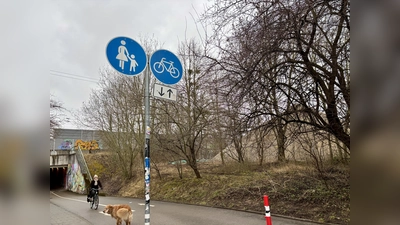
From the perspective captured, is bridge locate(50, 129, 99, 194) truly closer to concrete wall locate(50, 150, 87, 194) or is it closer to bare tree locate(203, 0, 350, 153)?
concrete wall locate(50, 150, 87, 194)

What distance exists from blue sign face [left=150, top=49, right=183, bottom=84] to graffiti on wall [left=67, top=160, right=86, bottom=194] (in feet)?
70.8

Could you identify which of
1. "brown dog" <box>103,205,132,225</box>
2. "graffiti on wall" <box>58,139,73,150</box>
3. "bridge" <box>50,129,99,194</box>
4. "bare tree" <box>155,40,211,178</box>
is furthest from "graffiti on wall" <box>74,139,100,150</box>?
"brown dog" <box>103,205,132,225</box>

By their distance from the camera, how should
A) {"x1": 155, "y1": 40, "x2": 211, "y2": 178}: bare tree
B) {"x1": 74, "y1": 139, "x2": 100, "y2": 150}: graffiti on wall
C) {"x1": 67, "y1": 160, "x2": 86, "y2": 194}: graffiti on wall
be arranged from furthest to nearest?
1. {"x1": 74, "y1": 139, "x2": 100, "y2": 150}: graffiti on wall
2. {"x1": 67, "y1": 160, "x2": 86, "y2": 194}: graffiti on wall
3. {"x1": 155, "y1": 40, "x2": 211, "y2": 178}: bare tree

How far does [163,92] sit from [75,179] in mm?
24050

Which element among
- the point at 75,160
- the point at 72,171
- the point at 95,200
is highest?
the point at 75,160

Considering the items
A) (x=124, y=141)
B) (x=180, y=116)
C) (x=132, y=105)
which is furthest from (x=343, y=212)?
(x=124, y=141)

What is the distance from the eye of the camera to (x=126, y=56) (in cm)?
399

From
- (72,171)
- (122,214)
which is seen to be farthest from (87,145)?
(122,214)

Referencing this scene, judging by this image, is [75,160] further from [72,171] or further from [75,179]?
[75,179]

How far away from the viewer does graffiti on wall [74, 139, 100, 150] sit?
2608 cm

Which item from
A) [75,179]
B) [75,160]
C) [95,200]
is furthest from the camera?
[75,160]

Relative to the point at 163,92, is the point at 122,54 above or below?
above
